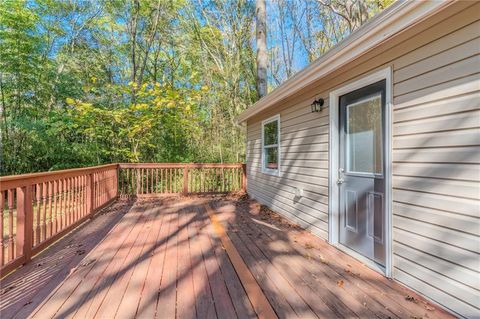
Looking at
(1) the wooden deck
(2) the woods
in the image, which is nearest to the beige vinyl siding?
(1) the wooden deck

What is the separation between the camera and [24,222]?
257cm

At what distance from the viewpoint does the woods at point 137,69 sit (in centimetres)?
711

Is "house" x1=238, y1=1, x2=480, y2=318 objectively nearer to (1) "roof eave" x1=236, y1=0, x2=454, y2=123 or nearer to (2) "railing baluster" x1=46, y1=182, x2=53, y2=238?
(1) "roof eave" x1=236, y1=0, x2=454, y2=123

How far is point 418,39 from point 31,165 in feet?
32.3

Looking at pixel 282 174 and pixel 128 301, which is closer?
pixel 128 301

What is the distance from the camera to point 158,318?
1.73 metres

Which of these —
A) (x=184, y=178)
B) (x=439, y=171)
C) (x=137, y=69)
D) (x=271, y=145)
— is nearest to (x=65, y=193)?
(x=184, y=178)

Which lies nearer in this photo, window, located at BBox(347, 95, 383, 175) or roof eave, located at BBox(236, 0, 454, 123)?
roof eave, located at BBox(236, 0, 454, 123)

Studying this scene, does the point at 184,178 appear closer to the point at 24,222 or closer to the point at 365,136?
the point at 24,222

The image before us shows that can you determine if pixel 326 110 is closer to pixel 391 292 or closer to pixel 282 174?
pixel 282 174

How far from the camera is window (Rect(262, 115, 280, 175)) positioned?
504 cm

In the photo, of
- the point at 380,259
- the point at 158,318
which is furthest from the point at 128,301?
the point at 380,259

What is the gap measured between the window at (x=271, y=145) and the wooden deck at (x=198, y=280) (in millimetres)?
1703

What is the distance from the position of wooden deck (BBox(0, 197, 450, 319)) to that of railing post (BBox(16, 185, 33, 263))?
175 millimetres
